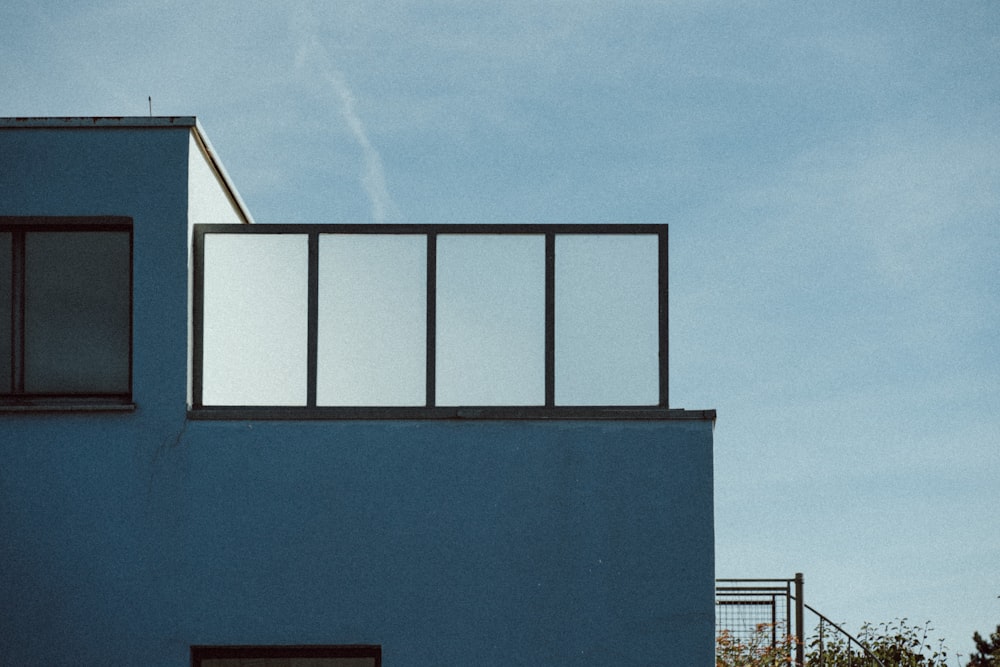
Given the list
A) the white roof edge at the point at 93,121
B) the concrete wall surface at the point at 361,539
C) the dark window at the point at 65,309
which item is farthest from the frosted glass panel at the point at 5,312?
the white roof edge at the point at 93,121

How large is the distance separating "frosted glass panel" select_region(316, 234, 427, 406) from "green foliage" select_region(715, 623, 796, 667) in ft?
19.4

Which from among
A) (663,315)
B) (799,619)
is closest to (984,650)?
(799,619)

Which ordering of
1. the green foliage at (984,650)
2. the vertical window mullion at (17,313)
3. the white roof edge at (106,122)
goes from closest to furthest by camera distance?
the vertical window mullion at (17,313) < the white roof edge at (106,122) < the green foliage at (984,650)

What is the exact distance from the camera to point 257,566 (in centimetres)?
891

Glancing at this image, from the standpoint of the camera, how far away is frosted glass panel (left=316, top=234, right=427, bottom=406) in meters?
9.19

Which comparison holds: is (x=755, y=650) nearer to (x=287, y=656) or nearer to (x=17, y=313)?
(x=287, y=656)

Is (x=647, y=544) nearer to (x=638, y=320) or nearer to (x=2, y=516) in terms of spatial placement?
(x=638, y=320)

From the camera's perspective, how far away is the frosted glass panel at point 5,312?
916 cm

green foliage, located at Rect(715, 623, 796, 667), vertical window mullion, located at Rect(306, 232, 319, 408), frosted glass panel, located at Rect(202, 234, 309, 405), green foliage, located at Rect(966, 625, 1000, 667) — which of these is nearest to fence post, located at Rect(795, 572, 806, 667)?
green foliage, located at Rect(715, 623, 796, 667)

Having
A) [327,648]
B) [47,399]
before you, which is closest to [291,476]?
[327,648]

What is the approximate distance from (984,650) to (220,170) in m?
24.0

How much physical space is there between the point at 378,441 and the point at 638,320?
7.23ft

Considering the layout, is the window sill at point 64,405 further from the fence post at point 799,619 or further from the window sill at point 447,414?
the fence post at point 799,619

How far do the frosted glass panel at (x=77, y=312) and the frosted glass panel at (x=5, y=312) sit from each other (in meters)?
0.12
